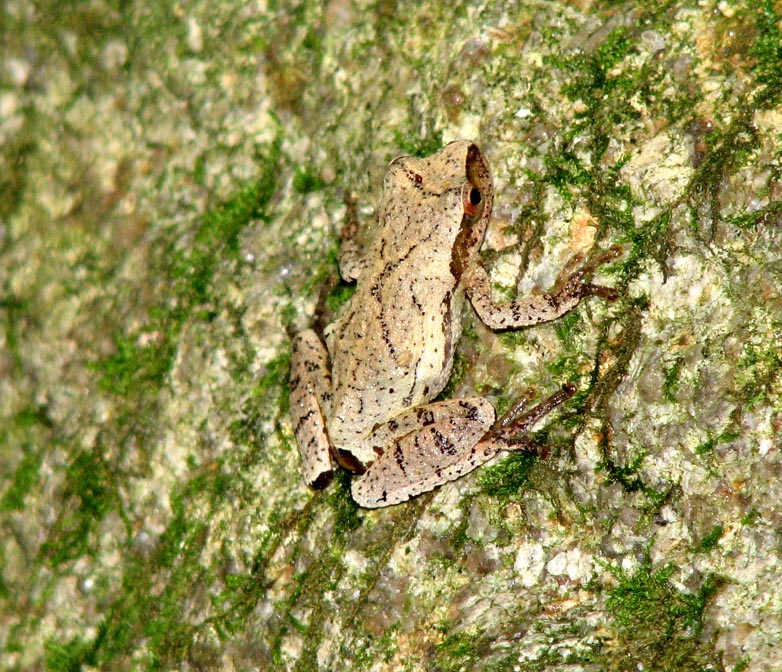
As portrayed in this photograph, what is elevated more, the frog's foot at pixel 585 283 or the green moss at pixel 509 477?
the frog's foot at pixel 585 283

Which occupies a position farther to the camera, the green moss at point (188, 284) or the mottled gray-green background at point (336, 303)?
the green moss at point (188, 284)

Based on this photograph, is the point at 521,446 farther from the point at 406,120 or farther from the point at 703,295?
the point at 406,120

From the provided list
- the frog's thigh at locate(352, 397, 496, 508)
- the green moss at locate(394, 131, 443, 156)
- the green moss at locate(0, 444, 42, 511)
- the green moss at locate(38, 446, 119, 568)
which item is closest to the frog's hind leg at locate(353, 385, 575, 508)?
the frog's thigh at locate(352, 397, 496, 508)

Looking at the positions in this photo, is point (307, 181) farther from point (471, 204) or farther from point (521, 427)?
point (521, 427)

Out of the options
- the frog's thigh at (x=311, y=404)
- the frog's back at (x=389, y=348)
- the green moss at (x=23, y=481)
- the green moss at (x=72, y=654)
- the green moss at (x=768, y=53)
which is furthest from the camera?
the green moss at (x=23, y=481)

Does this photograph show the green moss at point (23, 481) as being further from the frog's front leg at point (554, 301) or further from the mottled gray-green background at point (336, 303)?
the frog's front leg at point (554, 301)

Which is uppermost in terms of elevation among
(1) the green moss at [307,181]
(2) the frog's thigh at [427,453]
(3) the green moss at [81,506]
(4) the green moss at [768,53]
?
(1) the green moss at [307,181]

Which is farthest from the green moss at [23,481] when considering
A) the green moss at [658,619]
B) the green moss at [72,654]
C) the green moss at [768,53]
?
the green moss at [768,53]

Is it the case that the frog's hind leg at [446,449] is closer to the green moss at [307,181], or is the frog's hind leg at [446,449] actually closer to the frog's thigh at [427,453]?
the frog's thigh at [427,453]

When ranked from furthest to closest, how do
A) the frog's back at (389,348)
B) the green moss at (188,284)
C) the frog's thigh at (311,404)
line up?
the green moss at (188,284) → the frog's thigh at (311,404) → the frog's back at (389,348)
